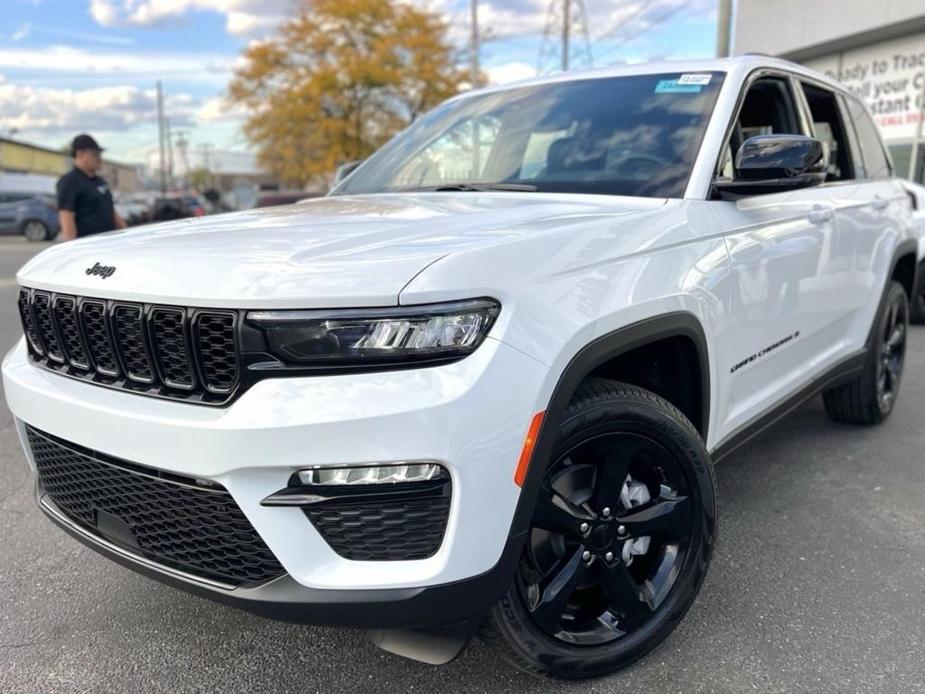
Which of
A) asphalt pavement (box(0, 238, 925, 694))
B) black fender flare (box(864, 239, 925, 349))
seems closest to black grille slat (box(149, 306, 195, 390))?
asphalt pavement (box(0, 238, 925, 694))

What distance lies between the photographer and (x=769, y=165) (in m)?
2.49

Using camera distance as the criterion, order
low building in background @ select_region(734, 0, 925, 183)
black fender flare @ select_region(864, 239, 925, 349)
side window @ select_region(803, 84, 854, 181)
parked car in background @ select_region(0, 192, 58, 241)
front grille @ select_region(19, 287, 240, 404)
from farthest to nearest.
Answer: parked car in background @ select_region(0, 192, 58, 241), low building in background @ select_region(734, 0, 925, 183), black fender flare @ select_region(864, 239, 925, 349), side window @ select_region(803, 84, 854, 181), front grille @ select_region(19, 287, 240, 404)

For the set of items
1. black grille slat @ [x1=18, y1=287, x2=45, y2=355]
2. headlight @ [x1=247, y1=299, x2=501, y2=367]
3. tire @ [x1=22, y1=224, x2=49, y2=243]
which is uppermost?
headlight @ [x1=247, y1=299, x2=501, y2=367]

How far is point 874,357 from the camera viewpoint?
4125 mm

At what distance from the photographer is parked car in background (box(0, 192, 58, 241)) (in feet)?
79.0

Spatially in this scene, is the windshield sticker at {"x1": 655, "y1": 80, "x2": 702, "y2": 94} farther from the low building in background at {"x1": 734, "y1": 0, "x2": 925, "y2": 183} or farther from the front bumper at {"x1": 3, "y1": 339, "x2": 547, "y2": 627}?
the low building in background at {"x1": 734, "y1": 0, "x2": 925, "y2": 183}

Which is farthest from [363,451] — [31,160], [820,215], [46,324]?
[31,160]

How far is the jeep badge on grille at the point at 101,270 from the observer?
→ 1.98 metres

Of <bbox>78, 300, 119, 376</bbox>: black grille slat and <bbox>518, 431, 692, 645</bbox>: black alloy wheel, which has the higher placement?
<bbox>78, 300, 119, 376</bbox>: black grille slat

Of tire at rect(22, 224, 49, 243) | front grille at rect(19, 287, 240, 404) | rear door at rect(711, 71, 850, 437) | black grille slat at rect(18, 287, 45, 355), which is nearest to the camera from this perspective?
front grille at rect(19, 287, 240, 404)

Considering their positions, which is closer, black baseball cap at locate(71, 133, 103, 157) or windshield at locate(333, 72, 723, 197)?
windshield at locate(333, 72, 723, 197)

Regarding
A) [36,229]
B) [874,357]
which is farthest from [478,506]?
[36,229]

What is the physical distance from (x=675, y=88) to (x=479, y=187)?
0.84 m

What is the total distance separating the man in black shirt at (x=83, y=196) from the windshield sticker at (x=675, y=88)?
5.10 meters
